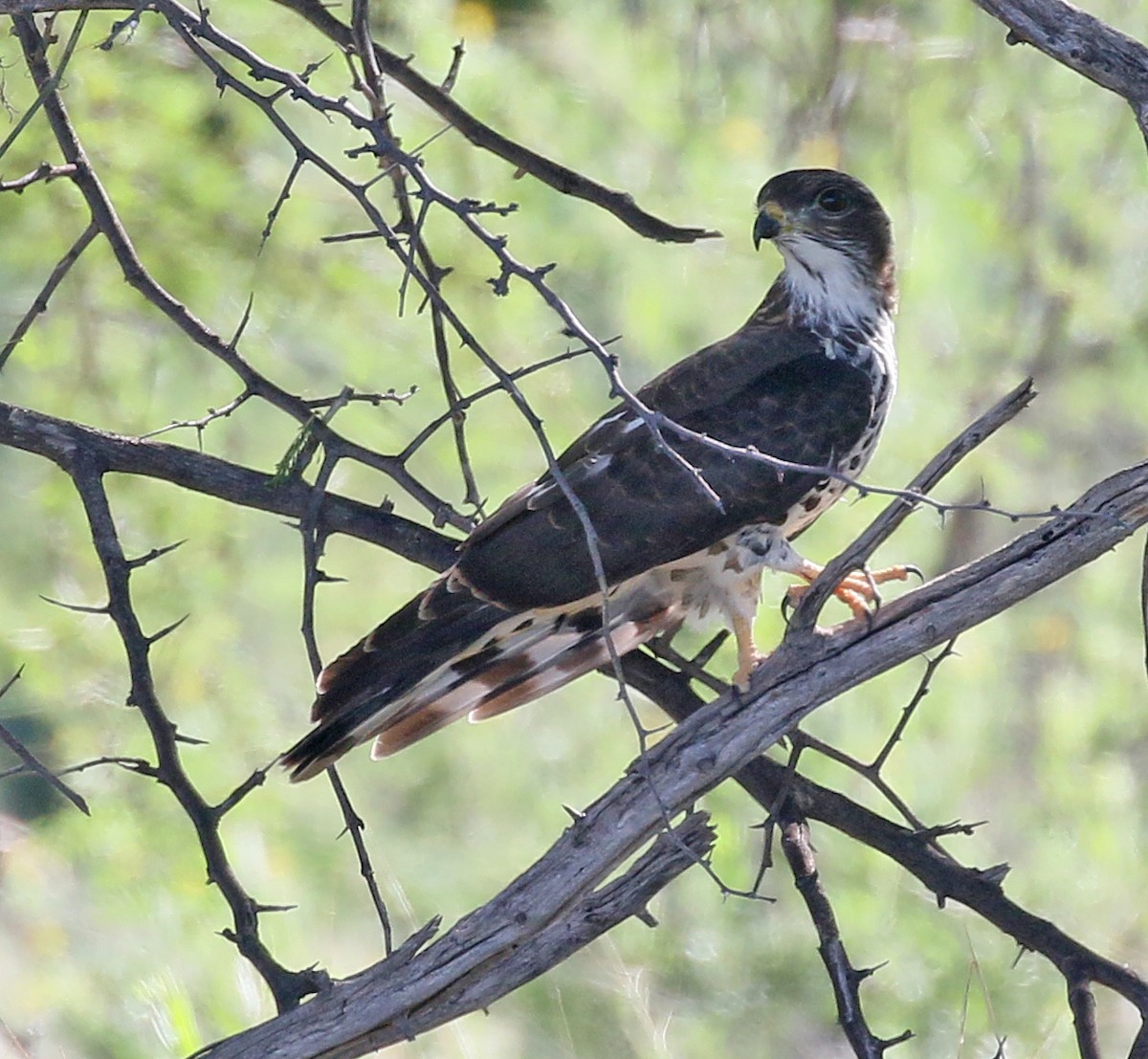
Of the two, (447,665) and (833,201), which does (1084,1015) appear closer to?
(447,665)

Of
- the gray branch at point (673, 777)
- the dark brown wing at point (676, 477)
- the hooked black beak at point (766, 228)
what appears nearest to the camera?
the gray branch at point (673, 777)

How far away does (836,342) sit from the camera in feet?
11.9

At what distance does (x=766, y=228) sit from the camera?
3.71 metres

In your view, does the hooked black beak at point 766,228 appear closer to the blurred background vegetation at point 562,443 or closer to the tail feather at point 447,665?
the tail feather at point 447,665

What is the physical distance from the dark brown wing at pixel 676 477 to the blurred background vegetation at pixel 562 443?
1081 millimetres

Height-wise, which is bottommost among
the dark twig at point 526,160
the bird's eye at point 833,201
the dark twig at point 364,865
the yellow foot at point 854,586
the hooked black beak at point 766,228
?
the dark twig at point 364,865

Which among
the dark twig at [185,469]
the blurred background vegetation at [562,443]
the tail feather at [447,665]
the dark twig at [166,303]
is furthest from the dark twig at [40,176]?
the blurred background vegetation at [562,443]

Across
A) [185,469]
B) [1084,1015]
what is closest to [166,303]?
[185,469]

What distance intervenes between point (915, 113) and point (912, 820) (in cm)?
293

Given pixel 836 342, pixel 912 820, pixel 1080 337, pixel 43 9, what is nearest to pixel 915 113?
pixel 1080 337

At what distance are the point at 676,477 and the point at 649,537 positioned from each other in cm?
14

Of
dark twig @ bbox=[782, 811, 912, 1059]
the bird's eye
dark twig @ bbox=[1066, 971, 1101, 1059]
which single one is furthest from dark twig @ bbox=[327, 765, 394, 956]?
the bird's eye

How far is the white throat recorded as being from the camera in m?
3.74

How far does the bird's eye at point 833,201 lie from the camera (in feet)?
12.3
